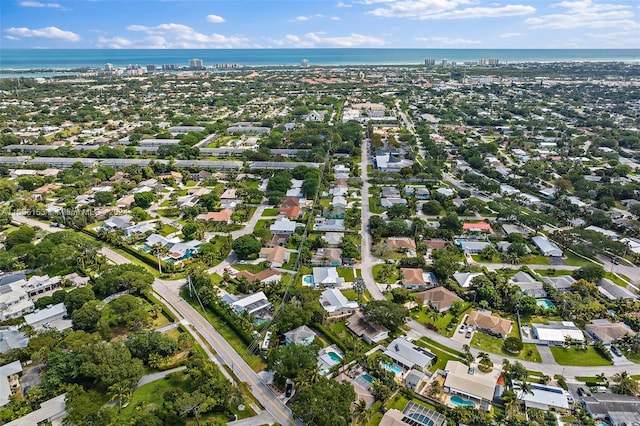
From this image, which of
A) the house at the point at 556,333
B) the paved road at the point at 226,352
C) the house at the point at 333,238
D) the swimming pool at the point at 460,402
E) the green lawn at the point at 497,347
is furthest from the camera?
the house at the point at 333,238

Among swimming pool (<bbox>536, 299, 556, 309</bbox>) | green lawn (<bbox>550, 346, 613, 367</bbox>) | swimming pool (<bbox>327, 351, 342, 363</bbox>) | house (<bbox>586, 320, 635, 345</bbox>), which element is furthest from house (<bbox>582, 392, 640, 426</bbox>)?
swimming pool (<bbox>327, 351, 342, 363</bbox>)

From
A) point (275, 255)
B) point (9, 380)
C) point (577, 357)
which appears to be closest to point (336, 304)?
point (275, 255)

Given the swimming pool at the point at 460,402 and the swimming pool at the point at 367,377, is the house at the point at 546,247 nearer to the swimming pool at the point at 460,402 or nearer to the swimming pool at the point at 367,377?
the swimming pool at the point at 460,402

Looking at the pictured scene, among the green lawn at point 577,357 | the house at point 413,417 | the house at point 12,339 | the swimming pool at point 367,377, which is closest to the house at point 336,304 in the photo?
the swimming pool at point 367,377

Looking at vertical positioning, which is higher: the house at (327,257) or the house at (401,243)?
the house at (401,243)

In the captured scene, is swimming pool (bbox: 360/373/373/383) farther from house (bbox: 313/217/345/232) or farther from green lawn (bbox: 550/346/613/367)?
house (bbox: 313/217/345/232)

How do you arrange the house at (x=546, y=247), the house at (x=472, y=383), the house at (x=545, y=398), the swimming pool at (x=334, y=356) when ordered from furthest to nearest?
the house at (x=546, y=247) < the swimming pool at (x=334, y=356) < the house at (x=472, y=383) < the house at (x=545, y=398)

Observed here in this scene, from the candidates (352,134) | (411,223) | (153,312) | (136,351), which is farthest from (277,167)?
(136,351)
